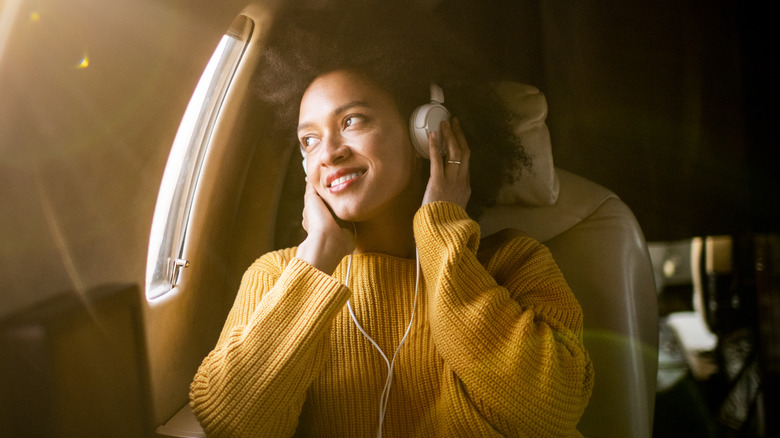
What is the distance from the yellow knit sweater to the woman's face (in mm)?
104

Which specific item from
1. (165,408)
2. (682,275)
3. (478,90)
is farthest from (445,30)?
(165,408)

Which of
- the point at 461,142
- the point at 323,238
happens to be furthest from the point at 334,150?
the point at 461,142

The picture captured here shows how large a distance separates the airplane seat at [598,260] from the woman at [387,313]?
0.52ft

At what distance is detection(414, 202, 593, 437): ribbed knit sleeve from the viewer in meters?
0.83

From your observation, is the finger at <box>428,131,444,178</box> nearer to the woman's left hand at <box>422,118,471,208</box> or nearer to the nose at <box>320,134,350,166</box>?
the woman's left hand at <box>422,118,471,208</box>

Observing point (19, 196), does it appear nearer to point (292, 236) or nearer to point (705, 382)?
point (292, 236)

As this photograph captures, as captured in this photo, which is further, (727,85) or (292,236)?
(292,236)

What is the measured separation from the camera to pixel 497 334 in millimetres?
850

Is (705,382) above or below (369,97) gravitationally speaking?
below

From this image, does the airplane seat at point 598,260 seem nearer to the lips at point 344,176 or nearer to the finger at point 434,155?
the finger at point 434,155

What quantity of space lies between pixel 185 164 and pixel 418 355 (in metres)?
0.60

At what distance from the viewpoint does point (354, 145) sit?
0.94 meters

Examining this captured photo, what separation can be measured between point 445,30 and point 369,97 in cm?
30

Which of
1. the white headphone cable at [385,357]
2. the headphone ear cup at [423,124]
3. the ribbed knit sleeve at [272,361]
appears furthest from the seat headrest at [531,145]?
the ribbed knit sleeve at [272,361]
